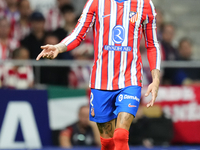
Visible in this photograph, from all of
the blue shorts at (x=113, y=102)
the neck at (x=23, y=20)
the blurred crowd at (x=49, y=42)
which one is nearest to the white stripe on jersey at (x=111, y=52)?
the blue shorts at (x=113, y=102)

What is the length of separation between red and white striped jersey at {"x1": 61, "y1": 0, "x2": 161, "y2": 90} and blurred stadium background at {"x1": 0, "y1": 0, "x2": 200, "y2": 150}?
363 centimetres

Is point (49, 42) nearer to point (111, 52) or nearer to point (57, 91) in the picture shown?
point (57, 91)

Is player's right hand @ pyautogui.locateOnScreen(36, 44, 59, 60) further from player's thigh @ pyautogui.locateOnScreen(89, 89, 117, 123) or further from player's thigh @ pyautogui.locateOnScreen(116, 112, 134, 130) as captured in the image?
player's thigh @ pyautogui.locateOnScreen(116, 112, 134, 130)

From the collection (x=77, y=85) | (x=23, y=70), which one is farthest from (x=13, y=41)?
(x=77, y=85)

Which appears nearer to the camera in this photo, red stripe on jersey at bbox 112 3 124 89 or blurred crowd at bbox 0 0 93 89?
red stripe on jersey at bbox 112 3 124 89

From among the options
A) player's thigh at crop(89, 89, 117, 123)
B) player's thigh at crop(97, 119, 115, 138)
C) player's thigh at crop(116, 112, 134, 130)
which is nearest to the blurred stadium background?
player's thigh at crop(97, 119, 115, 138)

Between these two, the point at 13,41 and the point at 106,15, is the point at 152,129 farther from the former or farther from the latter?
the point at 106,15

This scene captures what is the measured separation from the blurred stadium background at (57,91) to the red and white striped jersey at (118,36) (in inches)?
143

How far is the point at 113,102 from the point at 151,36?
84 cm

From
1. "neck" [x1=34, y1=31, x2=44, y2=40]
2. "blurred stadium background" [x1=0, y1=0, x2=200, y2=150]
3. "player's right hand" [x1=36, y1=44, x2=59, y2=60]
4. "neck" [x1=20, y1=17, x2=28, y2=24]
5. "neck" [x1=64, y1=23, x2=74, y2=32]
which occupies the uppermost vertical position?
"neck" [x1=20, y1=17, x2=28, y2=24]

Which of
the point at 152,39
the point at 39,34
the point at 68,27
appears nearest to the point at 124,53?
the point at 152,39

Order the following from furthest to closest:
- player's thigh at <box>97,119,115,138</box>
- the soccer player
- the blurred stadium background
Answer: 1. the blurred stadium background
2. player's thigh at <box>97,119,115,138</box>
3. the soccer player

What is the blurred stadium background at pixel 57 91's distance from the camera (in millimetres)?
7914

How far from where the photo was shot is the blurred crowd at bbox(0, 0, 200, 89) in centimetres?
802
